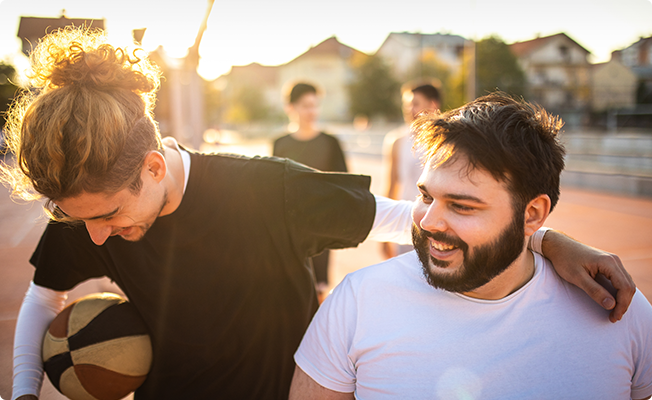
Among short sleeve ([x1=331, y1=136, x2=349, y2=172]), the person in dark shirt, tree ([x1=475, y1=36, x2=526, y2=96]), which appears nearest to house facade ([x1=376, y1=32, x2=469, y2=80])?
tree ([x1=475, y1=36, x2=526, y2=96])

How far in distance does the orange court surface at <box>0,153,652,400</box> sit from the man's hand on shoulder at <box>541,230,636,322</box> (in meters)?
2.59

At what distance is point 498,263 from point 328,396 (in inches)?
29.5

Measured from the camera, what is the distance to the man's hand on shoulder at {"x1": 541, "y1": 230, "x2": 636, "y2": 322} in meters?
1.49


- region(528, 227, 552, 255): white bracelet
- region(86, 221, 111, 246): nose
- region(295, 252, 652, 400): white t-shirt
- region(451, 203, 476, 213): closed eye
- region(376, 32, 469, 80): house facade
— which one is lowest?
region(295, 252, 652, 400): white t-shirt

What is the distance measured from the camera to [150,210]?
164cm

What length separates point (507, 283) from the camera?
1.62 m

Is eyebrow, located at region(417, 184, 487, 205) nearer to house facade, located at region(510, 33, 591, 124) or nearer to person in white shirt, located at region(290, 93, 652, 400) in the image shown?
person in white shirt, located at region(290, 93, 652, 400)

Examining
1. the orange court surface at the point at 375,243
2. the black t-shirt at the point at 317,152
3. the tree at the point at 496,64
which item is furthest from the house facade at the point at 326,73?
the black t-shirt at the point at 317,152

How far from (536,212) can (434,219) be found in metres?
0.38

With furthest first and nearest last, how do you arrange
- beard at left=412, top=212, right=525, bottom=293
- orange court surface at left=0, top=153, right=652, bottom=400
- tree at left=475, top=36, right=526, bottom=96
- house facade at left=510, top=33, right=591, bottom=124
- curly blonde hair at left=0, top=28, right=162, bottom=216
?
tree at left=475, top=36, right=526, bottom=96 → house facade at left=510, top=33, right=591, bottom=124 → orange court surface at left=0, top=153, right=652, bottom=400 → beard at left=412, top=212, right=525, bottom=293 → curly blonde hair at left=0, top=28, right=162, bottom=216

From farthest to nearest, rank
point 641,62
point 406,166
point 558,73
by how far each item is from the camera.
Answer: point 558,73, point 641,62, point 406,166

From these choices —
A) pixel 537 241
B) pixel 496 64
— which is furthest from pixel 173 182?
pixel 496 64

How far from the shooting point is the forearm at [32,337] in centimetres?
177

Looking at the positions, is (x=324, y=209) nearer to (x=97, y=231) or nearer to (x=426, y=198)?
(x=426, y=198)
